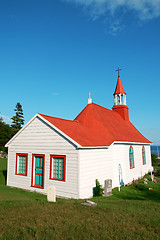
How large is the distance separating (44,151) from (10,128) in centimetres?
4133

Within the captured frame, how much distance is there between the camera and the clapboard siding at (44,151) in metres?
11.5

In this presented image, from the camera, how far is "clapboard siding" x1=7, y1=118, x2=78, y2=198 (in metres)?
11.5

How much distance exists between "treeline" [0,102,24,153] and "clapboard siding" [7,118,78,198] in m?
35.4

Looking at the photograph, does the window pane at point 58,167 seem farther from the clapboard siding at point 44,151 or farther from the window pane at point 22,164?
the window pane at point 22,164

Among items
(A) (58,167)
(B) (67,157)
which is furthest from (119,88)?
(A) (58,167)

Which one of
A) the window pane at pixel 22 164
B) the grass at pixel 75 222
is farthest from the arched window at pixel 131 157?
the window pane at pixel 22 164

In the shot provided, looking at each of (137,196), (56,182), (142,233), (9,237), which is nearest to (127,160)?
(137,196)

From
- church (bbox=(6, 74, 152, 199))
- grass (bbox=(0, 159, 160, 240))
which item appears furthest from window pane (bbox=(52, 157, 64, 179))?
grass (bbox=(0, 159, 160, 240))

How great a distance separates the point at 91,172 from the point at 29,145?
18.2 ft

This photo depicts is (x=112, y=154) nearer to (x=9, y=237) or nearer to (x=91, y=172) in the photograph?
(x=91, y=172)

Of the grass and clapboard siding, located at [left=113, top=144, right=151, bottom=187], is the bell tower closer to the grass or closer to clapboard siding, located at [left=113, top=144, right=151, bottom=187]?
clapboard siding, located at [left=113, top=144, right=151, bottom=187]

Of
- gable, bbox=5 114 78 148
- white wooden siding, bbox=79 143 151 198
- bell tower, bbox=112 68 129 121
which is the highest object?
bell tower, bbox=112 68 129 121

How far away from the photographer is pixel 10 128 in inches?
1989

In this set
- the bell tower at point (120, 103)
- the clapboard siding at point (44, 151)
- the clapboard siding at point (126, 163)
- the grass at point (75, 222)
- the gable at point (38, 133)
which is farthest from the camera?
the bell tower at point (120, 103)
